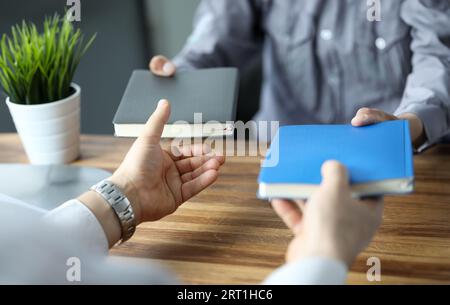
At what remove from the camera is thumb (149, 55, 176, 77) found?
125cm

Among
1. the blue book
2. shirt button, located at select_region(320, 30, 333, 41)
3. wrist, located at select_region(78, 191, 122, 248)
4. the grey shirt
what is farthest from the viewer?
shirt button, located at select_region(320, 30, 333, 41)

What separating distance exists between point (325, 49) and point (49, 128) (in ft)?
2.29

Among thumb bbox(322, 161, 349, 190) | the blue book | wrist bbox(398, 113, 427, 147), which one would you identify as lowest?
wrist bbox(398, 113, 427, 147)

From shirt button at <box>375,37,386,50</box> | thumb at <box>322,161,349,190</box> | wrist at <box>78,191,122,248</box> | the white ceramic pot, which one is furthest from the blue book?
shirt button at <box>375,37,386,50</box>

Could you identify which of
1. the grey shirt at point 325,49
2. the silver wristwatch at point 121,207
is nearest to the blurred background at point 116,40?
the grey shirt at point 325,49

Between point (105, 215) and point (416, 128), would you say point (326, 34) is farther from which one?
point (105, 215)

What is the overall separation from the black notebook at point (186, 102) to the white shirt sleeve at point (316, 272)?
44cm

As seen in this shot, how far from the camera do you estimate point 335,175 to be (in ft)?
2.49

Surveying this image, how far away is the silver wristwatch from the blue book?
0.23m

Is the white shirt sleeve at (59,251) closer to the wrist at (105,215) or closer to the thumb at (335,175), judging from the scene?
the wrist at (105,215)

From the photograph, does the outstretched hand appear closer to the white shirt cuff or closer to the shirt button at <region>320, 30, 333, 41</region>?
the white shirt cuff

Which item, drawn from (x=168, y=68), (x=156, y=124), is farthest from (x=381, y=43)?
(x=156, y=124)

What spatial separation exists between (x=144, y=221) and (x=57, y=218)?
15 cm

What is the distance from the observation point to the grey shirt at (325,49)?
1427 millimetres
